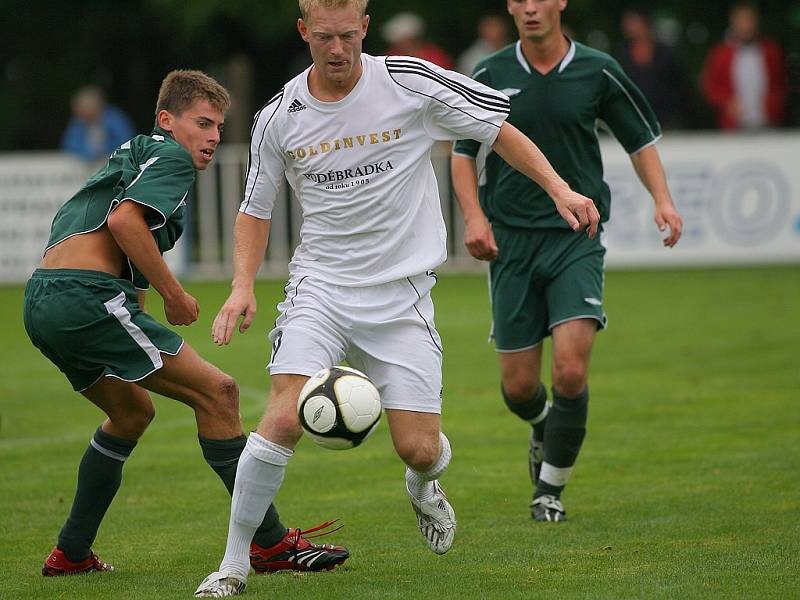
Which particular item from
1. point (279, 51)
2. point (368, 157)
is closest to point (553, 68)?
point (368, 157)

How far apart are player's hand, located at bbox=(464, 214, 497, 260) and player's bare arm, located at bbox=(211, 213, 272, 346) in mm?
1277

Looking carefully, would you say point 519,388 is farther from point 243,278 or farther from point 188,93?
point 188,93

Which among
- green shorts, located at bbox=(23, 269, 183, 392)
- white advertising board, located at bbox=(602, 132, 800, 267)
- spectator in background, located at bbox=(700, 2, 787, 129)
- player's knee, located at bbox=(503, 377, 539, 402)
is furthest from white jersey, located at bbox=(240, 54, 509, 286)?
spectator in background, located at bbox=(700, 2, 787, 129)

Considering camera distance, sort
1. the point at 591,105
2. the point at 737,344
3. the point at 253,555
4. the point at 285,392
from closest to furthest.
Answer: the point at 285,392, the point at 253,555, the point at 591,105, the point at 737,344

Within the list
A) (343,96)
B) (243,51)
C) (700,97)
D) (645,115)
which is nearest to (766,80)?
(700,97)

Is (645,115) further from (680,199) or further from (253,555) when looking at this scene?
(680,199)

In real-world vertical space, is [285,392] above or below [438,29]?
above

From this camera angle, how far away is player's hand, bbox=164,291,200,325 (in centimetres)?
607

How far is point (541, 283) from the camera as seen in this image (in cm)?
764

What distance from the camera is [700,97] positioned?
82.1 ft

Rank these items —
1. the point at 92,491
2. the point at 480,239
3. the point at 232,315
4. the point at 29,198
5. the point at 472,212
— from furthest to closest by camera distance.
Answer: the point at 29,198 → the point at 472,212 → the point at 480,239 → the point at 92,491 → the point at 232,315

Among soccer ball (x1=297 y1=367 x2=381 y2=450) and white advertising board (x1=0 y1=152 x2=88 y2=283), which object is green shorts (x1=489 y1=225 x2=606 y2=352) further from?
white advertising board (x1=0 y1=152 x2=88 y2=283)

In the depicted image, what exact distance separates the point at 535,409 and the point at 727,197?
11.1m

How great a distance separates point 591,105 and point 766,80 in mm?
Result: 12963
